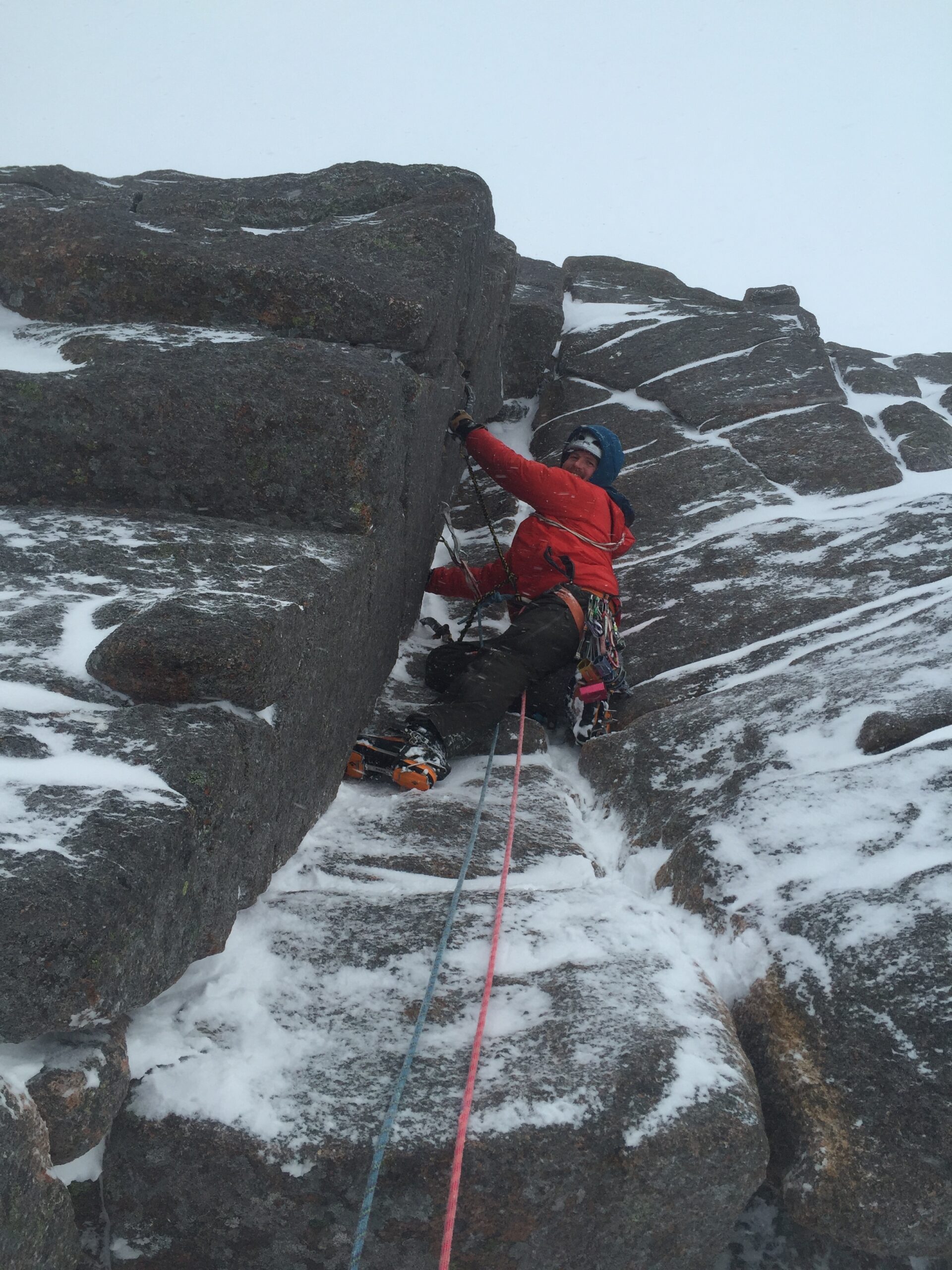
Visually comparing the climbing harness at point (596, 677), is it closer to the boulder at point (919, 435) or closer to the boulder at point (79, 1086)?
the boulder at point (79, 1086)

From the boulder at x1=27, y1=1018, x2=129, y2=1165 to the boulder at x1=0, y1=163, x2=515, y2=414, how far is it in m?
3.44

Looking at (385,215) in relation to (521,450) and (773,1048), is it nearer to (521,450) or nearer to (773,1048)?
(521,450)

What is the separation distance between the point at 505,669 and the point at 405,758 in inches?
33.8

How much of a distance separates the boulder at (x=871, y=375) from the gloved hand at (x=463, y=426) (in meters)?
4.96

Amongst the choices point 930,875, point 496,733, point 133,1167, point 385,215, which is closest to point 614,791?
point 496,733

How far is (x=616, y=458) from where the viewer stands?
579cm

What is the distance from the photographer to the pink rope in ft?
5.28

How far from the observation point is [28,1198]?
5.10 ft

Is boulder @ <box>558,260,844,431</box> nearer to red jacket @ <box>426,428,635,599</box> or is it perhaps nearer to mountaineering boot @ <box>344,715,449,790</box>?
red jacket @ <box>426,428,635,599</box>

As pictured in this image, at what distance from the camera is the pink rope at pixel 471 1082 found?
1608mm

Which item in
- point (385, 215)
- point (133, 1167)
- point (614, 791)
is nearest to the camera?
point (133, 1167)

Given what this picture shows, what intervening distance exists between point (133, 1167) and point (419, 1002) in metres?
0.75

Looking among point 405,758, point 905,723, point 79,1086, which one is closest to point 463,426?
point 405,758

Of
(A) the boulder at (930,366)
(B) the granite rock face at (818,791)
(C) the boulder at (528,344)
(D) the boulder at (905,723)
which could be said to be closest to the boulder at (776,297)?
(A) the boulder at (930,366)
